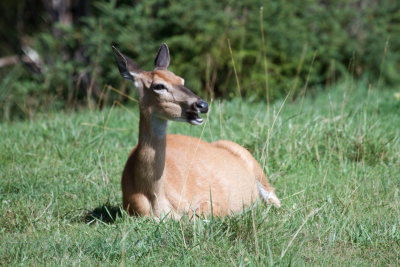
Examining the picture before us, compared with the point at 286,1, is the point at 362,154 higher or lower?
lower

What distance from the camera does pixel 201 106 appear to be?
4.03m

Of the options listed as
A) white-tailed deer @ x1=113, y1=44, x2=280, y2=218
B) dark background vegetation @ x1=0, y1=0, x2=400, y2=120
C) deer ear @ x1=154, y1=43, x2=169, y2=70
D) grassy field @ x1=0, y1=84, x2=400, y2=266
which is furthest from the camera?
dark background vegetation @ x1=0, y1=0, x2=400, y2=120

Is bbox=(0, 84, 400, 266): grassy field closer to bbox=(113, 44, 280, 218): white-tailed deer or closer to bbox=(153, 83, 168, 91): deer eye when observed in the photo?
bbox=(113, 44, 280, 218): white-tailed deer

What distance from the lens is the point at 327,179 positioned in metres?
5.30

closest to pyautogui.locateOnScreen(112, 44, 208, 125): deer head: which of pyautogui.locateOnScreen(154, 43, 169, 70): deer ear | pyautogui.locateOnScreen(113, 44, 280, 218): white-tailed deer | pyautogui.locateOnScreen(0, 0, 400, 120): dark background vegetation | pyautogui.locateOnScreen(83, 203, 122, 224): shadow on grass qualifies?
pyautogui.locateOnScreen(113, 44, 280, 218): white-tailed deer

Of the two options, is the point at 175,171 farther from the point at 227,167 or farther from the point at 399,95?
the point at 399,95

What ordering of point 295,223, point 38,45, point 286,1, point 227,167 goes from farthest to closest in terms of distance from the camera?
point 38,45
point 286,1
point 227,167
point 295,223

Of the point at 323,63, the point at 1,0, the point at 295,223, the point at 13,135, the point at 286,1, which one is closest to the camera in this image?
the point at 295,223

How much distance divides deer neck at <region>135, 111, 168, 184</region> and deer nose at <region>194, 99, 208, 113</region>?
375 millimetres

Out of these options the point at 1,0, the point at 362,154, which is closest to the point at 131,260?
the point at 362,154

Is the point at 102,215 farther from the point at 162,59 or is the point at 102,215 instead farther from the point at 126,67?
the point at 162,59

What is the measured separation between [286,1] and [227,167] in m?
7.25

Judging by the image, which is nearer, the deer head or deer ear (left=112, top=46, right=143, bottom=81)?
the deer head

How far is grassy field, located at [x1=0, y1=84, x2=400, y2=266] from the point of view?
363 centimetres
